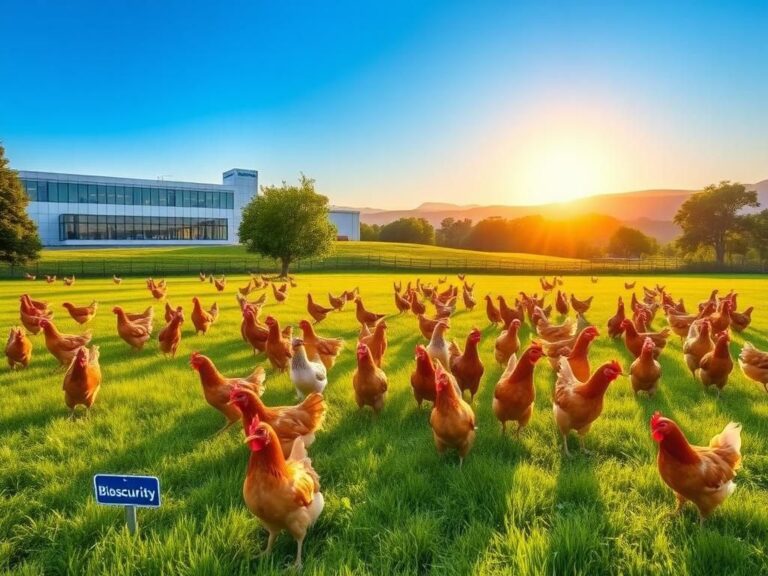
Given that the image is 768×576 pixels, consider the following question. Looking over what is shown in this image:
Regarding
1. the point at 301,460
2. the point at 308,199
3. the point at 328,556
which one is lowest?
the point at 328,556

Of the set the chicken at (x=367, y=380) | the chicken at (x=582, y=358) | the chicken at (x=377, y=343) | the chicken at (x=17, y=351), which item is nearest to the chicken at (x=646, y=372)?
the chicken at (x=582, y=358)

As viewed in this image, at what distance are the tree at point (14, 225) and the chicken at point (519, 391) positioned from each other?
A: 4309cm

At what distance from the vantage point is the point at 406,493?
438 cm

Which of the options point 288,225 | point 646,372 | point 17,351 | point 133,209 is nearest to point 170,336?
point 17,351

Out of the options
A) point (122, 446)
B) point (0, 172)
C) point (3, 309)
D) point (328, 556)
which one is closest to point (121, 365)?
point (122, 446)

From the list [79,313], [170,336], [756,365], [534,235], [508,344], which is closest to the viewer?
[756,365]

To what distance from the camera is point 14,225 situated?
35062 mm

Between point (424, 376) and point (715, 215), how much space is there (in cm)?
9174

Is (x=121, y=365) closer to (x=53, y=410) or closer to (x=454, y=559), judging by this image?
(x=53, y=410)

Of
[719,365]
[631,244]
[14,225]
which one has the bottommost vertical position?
[719,365]

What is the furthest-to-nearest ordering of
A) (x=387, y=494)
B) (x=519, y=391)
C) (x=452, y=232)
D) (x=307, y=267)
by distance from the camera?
1. (x=452, y=232)
2. (x=307, y=267)
3. (x=519, y=391)
4. (x=387, y=494)

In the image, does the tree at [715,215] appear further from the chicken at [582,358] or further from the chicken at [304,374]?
the chicken at [304,374]

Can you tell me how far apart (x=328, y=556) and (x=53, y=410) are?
18.2ft

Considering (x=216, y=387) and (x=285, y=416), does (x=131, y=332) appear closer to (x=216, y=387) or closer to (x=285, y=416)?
(x=216, y=387)
